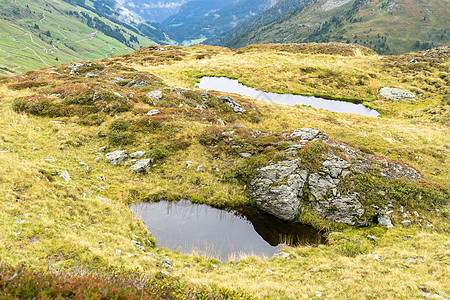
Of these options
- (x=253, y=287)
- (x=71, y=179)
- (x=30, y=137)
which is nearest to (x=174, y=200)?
(x=71, y=179)

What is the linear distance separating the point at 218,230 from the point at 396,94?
2497 inches

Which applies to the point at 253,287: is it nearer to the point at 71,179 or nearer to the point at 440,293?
the point at 440,293

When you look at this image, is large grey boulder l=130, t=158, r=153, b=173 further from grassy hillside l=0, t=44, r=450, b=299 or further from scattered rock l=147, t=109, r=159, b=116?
scattered rock l=147, t=109, r=159, b=116

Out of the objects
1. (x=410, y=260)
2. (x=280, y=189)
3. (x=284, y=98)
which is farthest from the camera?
(x=284, y=98)

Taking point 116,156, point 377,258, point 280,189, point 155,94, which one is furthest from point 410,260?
point 155,94

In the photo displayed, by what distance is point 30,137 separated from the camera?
2155 cm

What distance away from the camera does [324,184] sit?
19.4 m

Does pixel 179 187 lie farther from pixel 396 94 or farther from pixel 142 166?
pixel 396 94

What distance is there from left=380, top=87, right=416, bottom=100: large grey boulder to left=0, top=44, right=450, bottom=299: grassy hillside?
895 centimetres

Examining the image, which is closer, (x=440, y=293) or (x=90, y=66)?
(x=440, y=293)

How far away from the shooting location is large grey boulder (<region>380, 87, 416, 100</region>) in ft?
183

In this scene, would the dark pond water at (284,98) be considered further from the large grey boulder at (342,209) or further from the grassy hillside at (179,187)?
the large grey boulder at (342,209)

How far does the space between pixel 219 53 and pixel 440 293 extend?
91.9m

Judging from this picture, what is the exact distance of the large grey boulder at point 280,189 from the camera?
18344 mm
